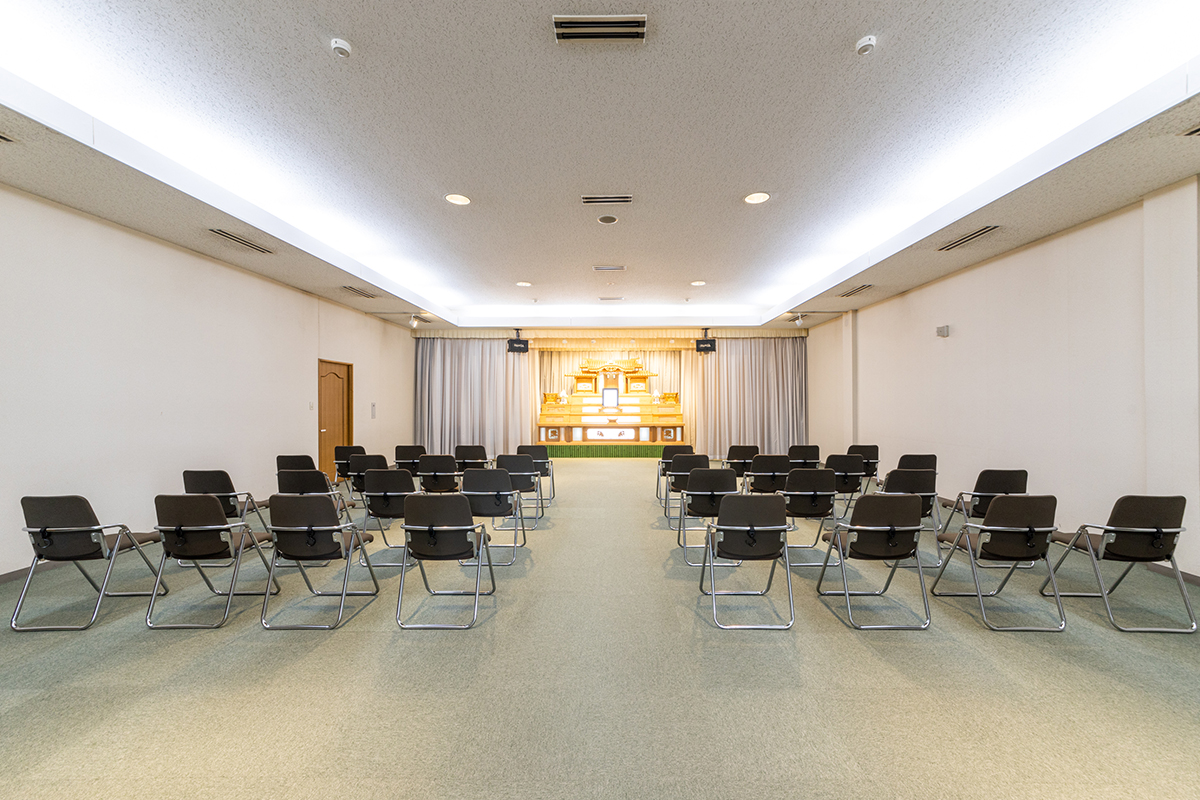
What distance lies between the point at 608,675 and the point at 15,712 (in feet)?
9.05

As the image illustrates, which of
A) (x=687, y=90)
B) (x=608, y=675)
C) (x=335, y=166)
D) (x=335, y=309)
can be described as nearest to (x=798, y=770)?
(x=608, y=675)

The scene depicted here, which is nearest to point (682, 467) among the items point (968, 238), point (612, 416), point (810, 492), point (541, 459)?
Answer: point (810, 492)

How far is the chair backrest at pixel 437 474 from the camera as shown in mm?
5680

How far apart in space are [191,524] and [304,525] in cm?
75

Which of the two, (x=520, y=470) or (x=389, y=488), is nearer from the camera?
(x=389, y=488)

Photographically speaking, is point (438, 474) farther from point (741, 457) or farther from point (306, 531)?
point (741, 457)

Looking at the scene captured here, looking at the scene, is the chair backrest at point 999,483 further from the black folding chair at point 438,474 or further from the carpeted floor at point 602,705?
the black folding chair at point 438,474

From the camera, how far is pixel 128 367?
5.11m

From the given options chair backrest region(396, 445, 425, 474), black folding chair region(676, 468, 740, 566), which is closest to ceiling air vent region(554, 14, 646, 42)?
black folding chair region(676, 468, 740, 566)

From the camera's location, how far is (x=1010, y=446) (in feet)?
19.5

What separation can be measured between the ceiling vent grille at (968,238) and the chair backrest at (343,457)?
300 inches

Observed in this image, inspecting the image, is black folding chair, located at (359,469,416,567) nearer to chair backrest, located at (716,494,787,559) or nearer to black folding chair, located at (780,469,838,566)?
chair backrest, located at (716,494,787,559)

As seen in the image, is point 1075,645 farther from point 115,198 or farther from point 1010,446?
point 115,198

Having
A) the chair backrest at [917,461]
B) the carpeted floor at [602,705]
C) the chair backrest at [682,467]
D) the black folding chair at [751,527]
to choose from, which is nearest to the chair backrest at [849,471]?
the chair backrest at [917,461]
